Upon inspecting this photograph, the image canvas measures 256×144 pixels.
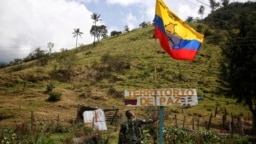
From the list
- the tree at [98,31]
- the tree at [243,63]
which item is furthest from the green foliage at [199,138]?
the tree at [98,31]

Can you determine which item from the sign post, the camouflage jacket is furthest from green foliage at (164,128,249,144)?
the sign post

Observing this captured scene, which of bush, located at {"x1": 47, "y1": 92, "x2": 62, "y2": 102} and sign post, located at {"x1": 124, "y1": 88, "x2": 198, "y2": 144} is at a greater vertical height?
bush, located at {"x1": 47, "y1": 92, "x2": 62, "y2": 102}

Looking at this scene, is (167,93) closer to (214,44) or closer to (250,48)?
(250,48)

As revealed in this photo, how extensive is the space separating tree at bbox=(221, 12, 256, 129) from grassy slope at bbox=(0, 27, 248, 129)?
7.53m

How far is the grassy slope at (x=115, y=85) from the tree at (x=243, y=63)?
753 centimetres

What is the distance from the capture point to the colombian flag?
9031 mm

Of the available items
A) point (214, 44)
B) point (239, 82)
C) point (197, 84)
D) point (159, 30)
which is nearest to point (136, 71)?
point (197, 84)

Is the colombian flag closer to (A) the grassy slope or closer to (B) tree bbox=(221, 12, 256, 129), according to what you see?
(B) tree bbox=(221, 12, 256, 129)

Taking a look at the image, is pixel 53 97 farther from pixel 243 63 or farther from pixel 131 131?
pixel 131 131

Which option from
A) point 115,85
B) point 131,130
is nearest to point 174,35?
point 131,130

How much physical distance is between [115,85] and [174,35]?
40.4 meters

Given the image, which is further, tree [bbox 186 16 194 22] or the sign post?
tree [bbox 186 16 194 22]

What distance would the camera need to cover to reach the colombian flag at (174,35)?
9.03 meters

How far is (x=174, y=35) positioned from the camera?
9.03 m
